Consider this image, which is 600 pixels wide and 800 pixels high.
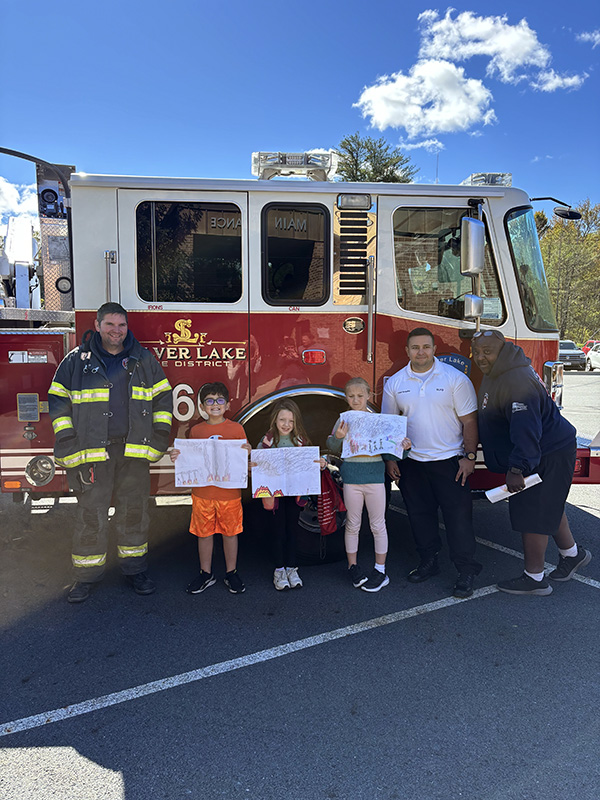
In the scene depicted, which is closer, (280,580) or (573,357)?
(280,580)

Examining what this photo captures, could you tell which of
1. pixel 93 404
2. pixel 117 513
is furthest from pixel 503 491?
pixel 93 404

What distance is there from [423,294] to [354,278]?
556 mm

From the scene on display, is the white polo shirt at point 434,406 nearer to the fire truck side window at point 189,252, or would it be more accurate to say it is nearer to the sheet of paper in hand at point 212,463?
the sheet of paper in hand at point 212,463

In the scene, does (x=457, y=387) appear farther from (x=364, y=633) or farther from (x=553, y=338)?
(x=364, y=633)

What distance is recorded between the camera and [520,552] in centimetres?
484

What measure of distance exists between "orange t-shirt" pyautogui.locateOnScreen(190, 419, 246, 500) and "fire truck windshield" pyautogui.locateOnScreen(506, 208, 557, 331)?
245 centimetres

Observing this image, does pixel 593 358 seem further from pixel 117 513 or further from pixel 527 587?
pixel 117 513

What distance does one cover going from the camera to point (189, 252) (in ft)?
14.1

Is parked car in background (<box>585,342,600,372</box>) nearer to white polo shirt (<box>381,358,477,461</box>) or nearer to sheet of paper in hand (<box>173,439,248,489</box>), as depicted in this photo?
white polo shirt (<box>381,358,477,461</box>)

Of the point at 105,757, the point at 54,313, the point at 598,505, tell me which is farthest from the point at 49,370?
the point at 598,505

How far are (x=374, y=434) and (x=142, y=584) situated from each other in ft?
6.35

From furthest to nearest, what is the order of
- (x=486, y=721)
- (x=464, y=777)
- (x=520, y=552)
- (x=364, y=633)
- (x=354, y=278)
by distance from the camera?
1. (x=520, y=552)
2. (x=354, y=278)
3. (x=364, y=633)
4. (x=486, y=721)
5. (x=464, y=777)

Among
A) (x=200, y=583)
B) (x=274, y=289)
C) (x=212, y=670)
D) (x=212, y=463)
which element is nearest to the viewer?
(x=212, y=670)

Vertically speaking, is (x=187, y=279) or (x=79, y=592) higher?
(x=187, y=279)
